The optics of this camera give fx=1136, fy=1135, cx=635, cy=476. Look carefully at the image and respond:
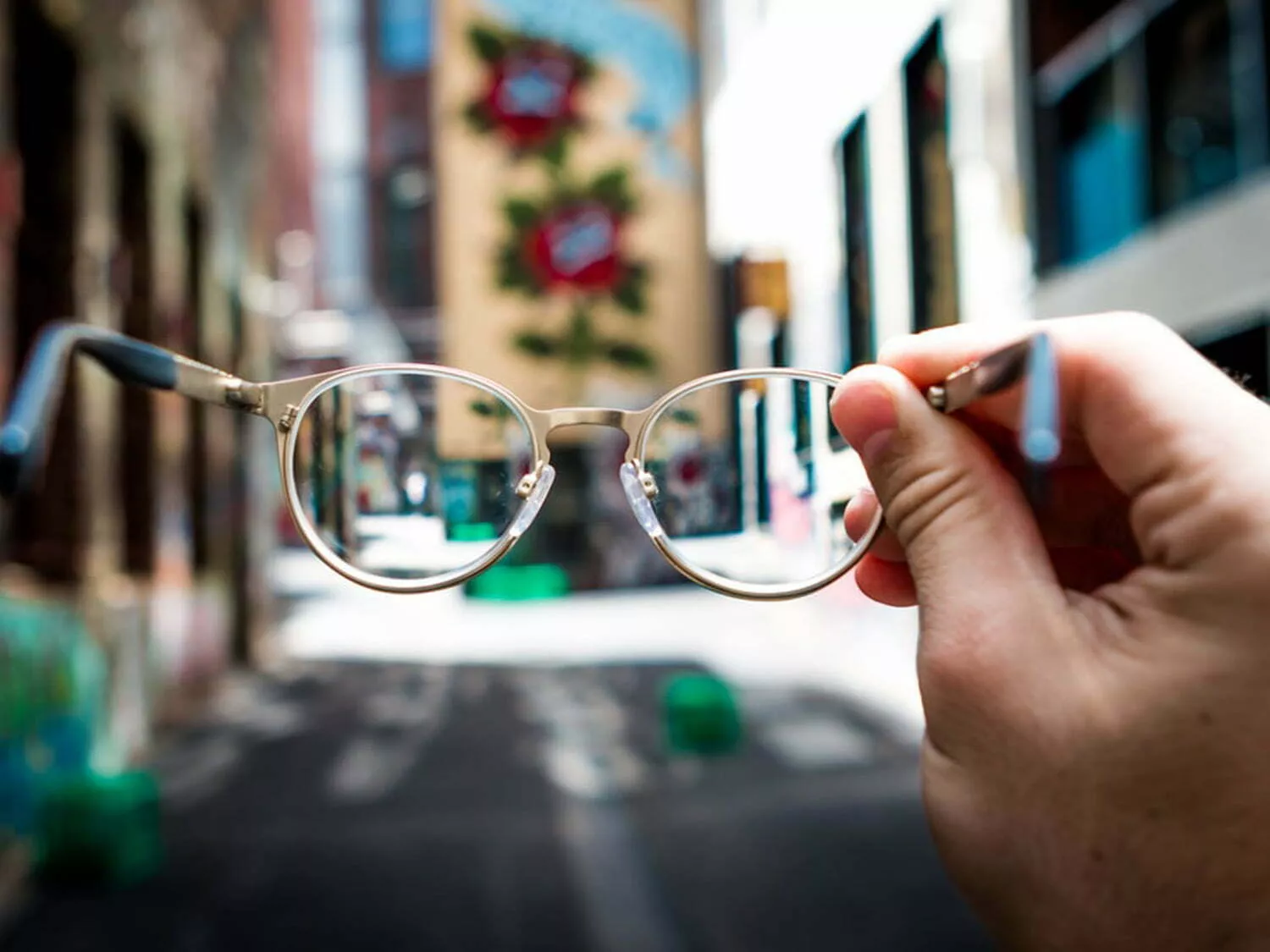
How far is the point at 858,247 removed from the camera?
190 cm

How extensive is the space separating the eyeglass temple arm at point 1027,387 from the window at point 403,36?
2644 cm

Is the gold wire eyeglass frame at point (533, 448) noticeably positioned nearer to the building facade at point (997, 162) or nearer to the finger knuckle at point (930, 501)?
the finger knuckle at point (930, 501)

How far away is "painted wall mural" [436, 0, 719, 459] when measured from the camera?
10625mm

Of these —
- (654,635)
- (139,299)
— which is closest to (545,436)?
(139,299)

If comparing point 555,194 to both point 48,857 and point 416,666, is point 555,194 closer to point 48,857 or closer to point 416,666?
point 416,666

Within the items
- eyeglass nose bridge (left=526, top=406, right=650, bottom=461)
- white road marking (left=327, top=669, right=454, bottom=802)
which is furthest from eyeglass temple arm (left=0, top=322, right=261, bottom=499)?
white road marking (left=327, top=669, right=454, bottom=802)

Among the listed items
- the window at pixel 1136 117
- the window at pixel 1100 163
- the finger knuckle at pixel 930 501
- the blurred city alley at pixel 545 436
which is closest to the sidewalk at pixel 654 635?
the blurred city alley at pixel 545 436

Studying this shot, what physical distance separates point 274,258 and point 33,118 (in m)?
7.67

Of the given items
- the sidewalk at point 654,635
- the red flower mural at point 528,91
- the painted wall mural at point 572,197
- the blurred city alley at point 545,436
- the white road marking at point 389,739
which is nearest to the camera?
the blurred city alley at point 545,436

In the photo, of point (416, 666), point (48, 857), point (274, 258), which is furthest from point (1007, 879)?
point (274, 258)

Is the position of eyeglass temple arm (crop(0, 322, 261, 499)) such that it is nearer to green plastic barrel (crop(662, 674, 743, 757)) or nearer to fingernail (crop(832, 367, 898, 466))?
fingernail (crop(832, 367, 898, 466))

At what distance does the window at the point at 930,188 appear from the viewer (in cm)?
185

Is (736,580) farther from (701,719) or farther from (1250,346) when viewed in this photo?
(701,719)

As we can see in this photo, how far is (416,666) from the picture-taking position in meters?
10.4
